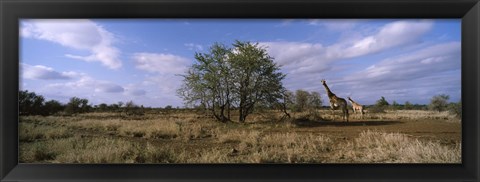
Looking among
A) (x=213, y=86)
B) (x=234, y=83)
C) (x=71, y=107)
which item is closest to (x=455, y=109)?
(x=234, y=83)

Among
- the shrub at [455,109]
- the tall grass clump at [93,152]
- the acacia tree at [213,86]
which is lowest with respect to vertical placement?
the tall grass clump at [93,152]

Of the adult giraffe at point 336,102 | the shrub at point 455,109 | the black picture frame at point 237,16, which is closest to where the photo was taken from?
the black picture frame at point 237,16

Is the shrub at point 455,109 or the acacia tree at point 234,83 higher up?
the acacia tree at point 234,83

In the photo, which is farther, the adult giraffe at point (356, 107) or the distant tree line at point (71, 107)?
the adult giraffe at point (356, 107)

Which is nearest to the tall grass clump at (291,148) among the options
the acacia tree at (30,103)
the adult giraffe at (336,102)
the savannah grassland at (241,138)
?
the savannah grassland at (241,138)

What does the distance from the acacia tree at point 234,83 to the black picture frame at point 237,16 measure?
389 mm

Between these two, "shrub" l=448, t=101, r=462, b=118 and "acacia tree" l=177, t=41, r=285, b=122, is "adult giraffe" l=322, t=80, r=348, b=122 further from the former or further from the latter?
"shrub" l=448, t=101, r=462, b=118

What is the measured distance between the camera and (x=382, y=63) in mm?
2404

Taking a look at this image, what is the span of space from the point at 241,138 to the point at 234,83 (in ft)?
1.50

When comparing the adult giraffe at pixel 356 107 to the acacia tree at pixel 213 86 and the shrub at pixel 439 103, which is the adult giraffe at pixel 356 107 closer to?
the shrub at pixel 439 103

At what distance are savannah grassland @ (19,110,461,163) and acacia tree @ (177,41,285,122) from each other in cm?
11

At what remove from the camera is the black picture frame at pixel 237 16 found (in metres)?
2.15

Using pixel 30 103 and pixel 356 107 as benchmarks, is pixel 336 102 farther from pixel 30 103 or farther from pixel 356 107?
pixel 30 103

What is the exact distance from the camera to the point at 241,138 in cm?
252
